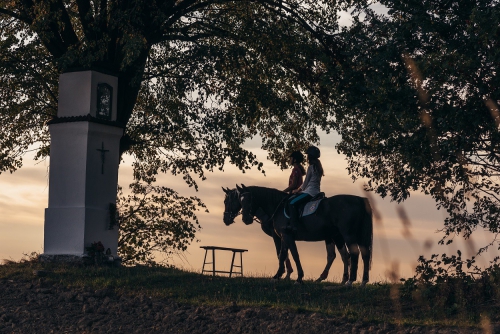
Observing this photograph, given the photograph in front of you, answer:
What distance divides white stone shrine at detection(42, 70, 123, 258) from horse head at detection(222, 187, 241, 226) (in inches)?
215

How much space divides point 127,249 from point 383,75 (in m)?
13.9

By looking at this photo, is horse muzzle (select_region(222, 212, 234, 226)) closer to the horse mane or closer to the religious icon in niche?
the horse mane

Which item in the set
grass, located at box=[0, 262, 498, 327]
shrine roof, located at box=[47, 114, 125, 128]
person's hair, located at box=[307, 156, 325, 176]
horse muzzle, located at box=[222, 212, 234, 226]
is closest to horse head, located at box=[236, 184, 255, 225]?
horse muzzle, located at box=[222, 212, 234, 226]

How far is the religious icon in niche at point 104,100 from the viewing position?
68.9 feet

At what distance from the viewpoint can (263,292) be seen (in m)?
15.0

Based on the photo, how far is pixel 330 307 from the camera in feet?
43.5

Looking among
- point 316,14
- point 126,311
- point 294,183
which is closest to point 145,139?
point 316,14

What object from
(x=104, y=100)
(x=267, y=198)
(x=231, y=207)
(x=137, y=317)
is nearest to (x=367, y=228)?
(x=267, y=198)

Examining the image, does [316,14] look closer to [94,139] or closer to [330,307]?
[94,139]

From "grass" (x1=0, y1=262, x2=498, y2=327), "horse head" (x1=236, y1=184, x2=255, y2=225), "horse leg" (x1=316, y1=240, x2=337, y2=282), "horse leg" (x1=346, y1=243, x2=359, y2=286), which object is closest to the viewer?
"grass" (x1=0, y1=262, x2=498, y2=327)

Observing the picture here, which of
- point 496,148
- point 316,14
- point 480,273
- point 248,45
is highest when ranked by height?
point 316,14

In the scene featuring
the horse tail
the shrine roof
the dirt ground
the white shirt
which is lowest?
the dirt ground

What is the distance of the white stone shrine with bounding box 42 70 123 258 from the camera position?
20.4 metres

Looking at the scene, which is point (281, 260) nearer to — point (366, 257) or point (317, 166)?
point (366, 257)
